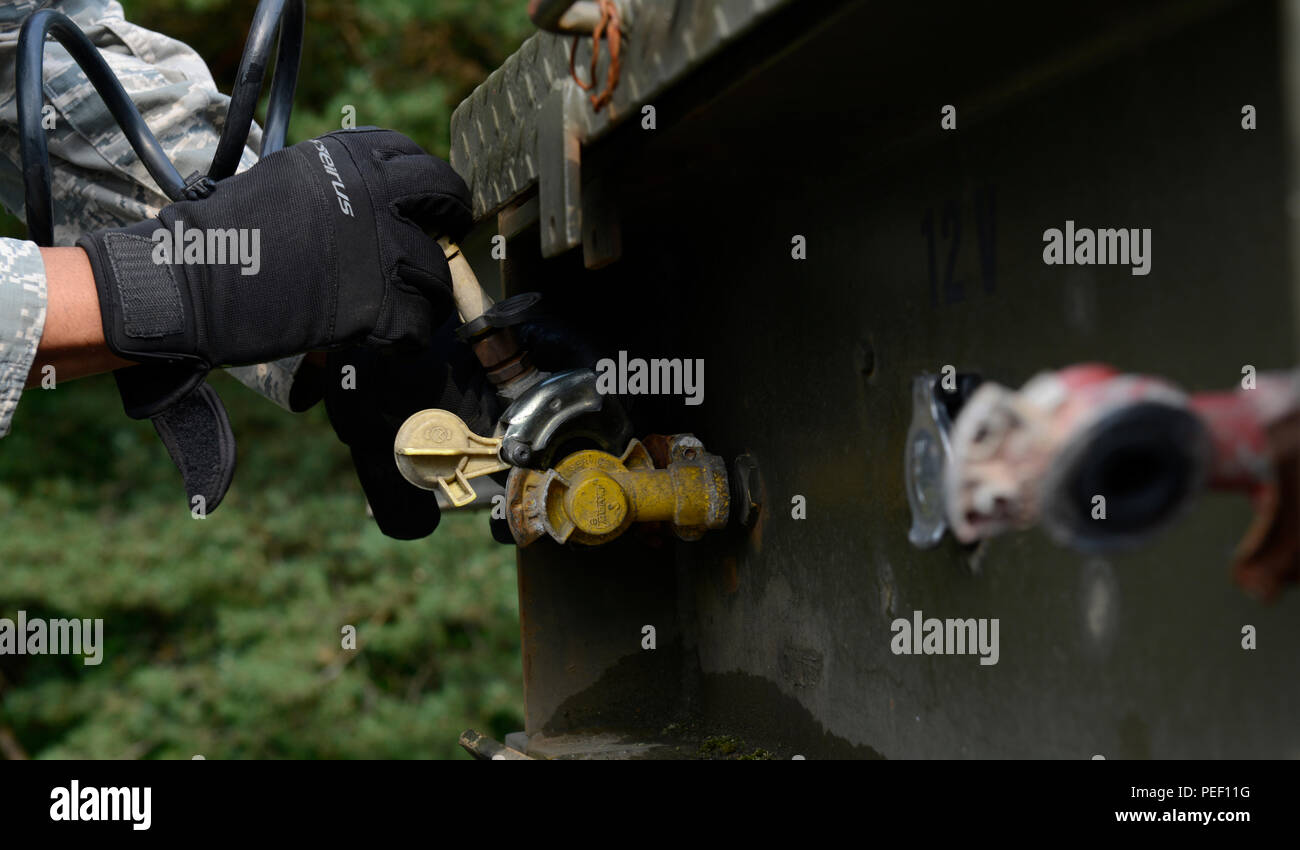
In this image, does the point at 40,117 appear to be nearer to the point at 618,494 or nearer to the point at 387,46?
the point at 618,494

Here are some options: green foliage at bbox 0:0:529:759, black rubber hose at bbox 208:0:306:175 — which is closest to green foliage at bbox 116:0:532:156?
green foliage at bbox 0:0:529:759

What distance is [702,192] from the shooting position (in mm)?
1260

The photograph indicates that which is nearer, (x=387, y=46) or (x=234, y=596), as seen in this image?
(x=234, y=596)

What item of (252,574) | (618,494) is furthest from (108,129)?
(252,574)

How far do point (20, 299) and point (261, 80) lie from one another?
0.32 meters

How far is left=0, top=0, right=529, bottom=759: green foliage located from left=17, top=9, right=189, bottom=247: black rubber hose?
2.62 meters

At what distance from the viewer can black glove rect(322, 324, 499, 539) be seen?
4.57ft

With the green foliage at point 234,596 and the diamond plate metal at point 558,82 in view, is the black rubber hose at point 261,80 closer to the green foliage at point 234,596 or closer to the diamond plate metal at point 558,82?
the diamond plate metal at point 558,82

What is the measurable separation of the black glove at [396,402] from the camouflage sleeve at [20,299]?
1.06ft

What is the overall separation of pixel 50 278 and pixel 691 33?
0.65 m

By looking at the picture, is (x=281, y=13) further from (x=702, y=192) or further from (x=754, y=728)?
(x=754, y=728)

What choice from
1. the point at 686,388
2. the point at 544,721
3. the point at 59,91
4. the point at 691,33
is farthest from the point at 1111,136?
the point at 59,91

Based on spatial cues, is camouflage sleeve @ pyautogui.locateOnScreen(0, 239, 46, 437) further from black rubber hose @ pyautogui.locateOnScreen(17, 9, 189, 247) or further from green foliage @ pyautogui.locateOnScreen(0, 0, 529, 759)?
green foliage @ pyautogui.locateOnScreen(0, 0, 529, 759)

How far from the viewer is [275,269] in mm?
1163
